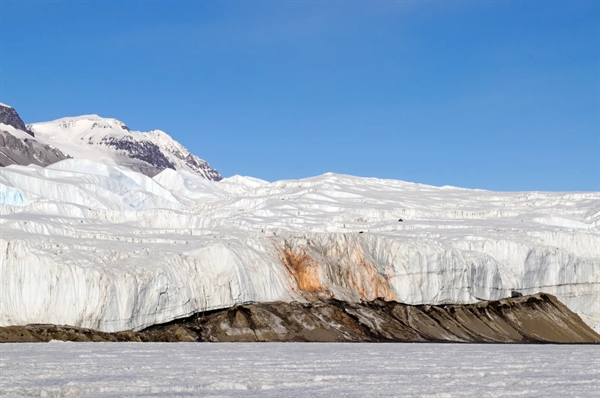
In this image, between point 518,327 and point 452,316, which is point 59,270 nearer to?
point 452,316

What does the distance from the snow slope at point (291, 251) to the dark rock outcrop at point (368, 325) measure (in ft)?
5.39

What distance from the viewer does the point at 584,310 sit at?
89.1m

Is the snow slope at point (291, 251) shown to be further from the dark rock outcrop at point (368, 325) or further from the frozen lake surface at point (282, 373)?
the frozen lake surface at point (282, 373)

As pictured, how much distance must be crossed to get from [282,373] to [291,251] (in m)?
45.7

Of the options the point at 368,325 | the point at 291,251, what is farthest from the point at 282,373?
the point at 291,251

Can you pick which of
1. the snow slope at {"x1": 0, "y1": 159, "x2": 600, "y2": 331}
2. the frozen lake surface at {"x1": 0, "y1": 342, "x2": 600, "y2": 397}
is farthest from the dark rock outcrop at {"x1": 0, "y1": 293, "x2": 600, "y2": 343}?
the frozen lake surface at {"x1": 0, "y1": 342, "x2": 600, "y2": 397}

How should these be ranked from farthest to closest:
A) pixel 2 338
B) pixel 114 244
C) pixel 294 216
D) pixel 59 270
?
pixel 294 216 → pixel 114 244 → pixel 59 270 → pixel 2 338

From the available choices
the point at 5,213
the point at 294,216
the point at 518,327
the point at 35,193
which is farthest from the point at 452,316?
the point at 35,193

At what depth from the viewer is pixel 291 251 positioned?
80062 mm

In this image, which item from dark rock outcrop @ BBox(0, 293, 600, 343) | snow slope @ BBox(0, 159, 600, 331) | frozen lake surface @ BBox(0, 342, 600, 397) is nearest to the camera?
frozen lake surface @ BBox(0, 342, 600, 397)

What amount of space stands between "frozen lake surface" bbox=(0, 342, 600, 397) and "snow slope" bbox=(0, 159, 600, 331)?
14750 mm

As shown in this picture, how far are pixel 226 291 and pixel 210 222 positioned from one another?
94.3 ft

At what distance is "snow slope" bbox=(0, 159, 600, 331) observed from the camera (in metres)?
63.6

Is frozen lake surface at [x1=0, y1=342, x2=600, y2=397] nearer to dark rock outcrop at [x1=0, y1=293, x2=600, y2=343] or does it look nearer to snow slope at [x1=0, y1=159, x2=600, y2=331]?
snow slope at [x1=0, y1=159, x2=600, y2=331]
